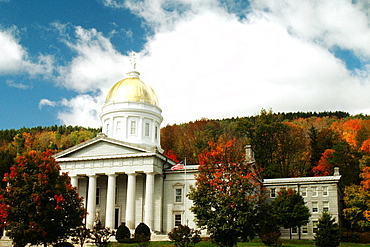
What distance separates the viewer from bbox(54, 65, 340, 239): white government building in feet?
170

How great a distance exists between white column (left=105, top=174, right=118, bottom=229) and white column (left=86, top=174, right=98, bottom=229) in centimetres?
194

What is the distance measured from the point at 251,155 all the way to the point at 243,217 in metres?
28.4

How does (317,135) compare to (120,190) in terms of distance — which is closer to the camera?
(120,190)

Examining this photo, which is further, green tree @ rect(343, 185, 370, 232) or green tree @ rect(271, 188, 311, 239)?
green tree @ rect(343, 185, 370, 232)

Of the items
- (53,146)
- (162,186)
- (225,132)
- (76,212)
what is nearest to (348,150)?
(225,132)

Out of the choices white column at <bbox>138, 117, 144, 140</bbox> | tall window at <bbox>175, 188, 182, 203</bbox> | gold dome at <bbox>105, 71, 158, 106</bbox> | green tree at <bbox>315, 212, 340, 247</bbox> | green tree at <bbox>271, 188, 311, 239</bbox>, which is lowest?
green tree at <bbox>315, 212, 340, 247</bbox>

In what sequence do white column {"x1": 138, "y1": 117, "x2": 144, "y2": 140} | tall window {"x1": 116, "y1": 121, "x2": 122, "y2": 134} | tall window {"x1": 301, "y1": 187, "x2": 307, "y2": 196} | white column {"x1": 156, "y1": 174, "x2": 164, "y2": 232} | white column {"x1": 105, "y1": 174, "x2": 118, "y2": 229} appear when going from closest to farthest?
white column {"x1": 105, "y1": 174, "x2": 118, "y2": 229}
white column {"x1": 156, "y1": 174, "x2": 164, "y2": 232}
tall window {"x1": 301, "y1": 187, "x2": 307, "y2": 196}
white column {"x1": 138, "y1": 117, "x2": 144, "y2": 140}
tall window {"x1": 116, "y1": 121, "x2": 122, "y2": 134}

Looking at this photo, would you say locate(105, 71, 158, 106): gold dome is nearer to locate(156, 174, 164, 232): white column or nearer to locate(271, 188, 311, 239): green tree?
locate(156, 174, 164, 232): white column

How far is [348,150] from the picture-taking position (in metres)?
67.5

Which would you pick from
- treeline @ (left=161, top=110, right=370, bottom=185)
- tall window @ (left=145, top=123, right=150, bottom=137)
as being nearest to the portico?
tall window @ (left=145, top=123, right=150, bottom=137)

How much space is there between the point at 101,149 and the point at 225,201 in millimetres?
25732

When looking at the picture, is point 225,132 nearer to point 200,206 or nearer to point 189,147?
point 189,147

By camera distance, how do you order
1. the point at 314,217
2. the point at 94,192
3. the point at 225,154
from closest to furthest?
the point at 225,154, the point at 94,192, the point at 314,217

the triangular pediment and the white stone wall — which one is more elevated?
the triangular pediment
